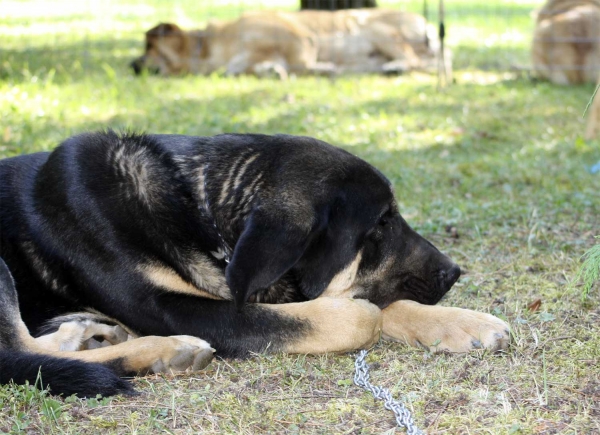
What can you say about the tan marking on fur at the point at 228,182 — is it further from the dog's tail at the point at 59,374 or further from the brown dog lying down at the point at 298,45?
the brown dog lying down at the point at 298,45

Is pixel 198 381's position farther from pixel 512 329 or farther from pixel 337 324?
pixel 512 329

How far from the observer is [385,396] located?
3.23 m

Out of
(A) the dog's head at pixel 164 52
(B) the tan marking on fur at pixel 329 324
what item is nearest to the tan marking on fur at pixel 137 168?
(B) the tan marking on fur at pixel 329 324

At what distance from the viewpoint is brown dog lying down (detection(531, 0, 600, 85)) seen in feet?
37.8

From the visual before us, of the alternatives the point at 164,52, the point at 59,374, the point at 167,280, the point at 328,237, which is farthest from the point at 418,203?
the point at 164,52

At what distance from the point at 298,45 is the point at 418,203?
6705 mm

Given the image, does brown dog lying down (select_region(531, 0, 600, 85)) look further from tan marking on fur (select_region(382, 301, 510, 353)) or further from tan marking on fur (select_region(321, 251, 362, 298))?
tan marking on fur (select_region(321, 251, 362, 298))

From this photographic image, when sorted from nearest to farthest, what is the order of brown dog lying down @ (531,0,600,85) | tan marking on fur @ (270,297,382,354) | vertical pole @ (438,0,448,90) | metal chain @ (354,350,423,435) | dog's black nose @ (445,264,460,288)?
metal chain @ (354,350,423,435), tan marking on fur @ (270,297,382,354), dog's black nose @ (445,264,460,288), vertical pole @ (438,0,448,90), brown dog lying down @ (531,0,600,85)

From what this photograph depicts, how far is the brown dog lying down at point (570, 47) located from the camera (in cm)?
1152

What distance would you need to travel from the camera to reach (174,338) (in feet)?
11.6

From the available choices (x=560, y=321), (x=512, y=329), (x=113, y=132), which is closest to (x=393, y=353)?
(x=512, y=329)

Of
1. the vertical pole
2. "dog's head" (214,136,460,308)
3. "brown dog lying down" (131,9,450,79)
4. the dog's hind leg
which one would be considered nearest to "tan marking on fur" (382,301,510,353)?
"dog's head" (214,136,460,308)

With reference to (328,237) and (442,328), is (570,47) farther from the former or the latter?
(328,237)

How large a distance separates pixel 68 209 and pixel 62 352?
0.68 m
